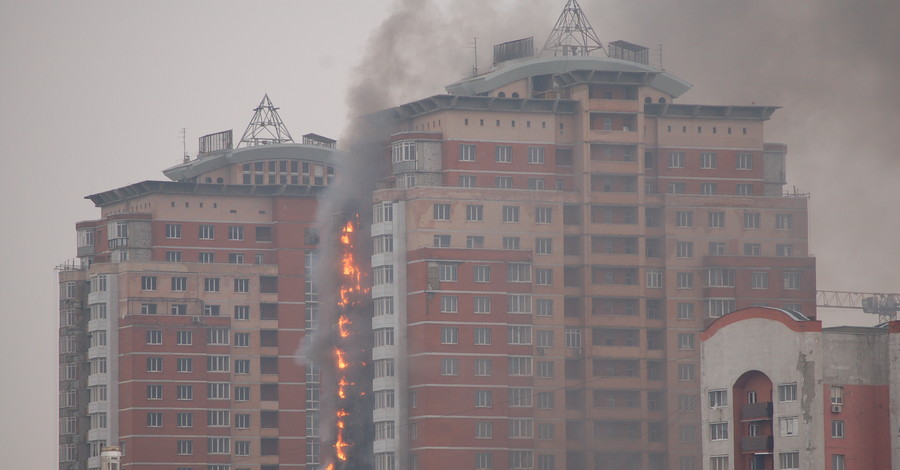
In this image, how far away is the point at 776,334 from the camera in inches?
7461

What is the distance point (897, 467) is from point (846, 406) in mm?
6278

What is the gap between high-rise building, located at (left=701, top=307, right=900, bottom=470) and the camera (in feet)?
607

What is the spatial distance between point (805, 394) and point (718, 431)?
11131mm

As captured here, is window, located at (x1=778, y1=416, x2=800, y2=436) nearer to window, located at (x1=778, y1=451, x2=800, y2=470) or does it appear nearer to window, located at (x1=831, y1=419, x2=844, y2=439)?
window, located at (x1=778, y1=451, x2=800, y2=470)

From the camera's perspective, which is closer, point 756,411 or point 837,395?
point 837,395

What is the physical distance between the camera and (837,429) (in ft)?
608

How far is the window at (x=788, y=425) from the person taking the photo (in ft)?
613

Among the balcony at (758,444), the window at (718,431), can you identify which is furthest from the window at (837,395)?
the window at (718,431)

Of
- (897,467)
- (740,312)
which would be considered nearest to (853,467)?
(897,467)

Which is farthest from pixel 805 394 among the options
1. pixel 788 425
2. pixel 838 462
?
pixel 838 462

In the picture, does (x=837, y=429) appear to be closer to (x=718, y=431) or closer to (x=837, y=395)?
(x=837, y=395)

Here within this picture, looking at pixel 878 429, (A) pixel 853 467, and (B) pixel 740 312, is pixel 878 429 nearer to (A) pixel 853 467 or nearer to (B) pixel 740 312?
(A) pixel 853 467

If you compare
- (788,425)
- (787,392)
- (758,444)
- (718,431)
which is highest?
(787,392)

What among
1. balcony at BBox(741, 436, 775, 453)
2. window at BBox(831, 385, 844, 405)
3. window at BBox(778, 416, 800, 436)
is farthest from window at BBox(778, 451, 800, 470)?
window at BBox(831, 385, 844, 405)
